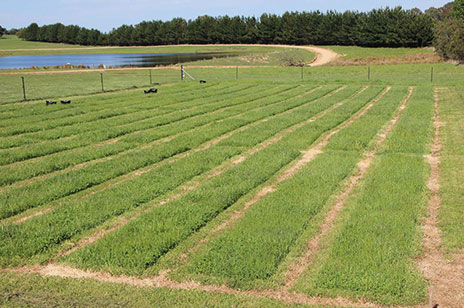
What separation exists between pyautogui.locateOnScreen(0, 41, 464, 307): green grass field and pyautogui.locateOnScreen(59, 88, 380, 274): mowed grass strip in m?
0.03

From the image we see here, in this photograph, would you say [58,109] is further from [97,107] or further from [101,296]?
[101,296]

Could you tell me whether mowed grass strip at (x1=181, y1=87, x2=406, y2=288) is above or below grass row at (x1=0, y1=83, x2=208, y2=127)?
below

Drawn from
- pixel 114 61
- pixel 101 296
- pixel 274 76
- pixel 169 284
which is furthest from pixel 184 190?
pixel 114 61

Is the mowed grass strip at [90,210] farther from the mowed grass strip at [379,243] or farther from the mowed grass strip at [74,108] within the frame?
the mowed grass strip at [74,108]

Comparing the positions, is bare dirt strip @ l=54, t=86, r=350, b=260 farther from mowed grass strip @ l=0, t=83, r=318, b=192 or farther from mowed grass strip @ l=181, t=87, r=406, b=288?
mowed grass strip @ l=0, t=83, r=318, b=192

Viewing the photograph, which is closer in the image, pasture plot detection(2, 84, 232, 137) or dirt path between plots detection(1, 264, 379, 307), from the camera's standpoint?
dirt path between plots detection(1, 264, 379, 307)

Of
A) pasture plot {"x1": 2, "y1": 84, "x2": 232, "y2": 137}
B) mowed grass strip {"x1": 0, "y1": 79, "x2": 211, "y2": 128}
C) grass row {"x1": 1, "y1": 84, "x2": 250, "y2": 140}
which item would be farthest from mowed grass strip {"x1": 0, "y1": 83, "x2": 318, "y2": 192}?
mowed grass strip {"x1": 0, "y1": 79, "x2": 211, "y2": 128}

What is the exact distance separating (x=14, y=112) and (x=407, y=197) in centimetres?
1604

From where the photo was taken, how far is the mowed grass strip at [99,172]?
8297 millimetres

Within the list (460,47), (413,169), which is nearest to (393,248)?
(413,169)

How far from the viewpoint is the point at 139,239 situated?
656 cm

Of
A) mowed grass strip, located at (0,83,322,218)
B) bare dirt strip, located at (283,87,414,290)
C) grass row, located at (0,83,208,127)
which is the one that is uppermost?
grass row, located at (0,83,208,127)

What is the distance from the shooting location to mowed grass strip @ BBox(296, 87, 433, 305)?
17.3 feet

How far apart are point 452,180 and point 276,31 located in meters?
113
